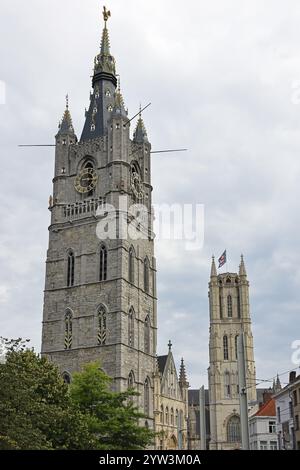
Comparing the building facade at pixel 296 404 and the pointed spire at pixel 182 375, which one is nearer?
the building facade at pixel 296 404

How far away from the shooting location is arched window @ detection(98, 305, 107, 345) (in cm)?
5353

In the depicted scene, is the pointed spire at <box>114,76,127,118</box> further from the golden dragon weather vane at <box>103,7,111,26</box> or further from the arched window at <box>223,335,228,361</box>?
the arched window at <box>223,335,228,361</box>

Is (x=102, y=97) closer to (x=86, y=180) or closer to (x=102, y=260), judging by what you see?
(x=86, y=180)

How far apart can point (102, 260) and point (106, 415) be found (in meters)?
22.5

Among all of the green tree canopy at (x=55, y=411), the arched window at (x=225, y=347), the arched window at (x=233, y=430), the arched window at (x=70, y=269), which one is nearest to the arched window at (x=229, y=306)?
the arched window at (x=225, y=347)

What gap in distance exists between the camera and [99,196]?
5906cm

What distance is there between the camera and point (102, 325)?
54156 mm

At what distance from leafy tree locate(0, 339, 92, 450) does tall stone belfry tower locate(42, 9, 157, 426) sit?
19.4 m

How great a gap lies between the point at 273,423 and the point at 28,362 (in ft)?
109

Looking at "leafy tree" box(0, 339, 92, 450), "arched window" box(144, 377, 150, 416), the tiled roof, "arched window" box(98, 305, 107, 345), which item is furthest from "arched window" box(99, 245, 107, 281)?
"leafy tree" box(0, 339, 92, 450)

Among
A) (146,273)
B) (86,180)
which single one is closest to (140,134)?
(86,180)

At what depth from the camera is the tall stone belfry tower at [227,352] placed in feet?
310

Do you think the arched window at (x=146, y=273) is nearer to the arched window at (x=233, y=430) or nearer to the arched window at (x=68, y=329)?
the arched window at (x=68, y=329)
